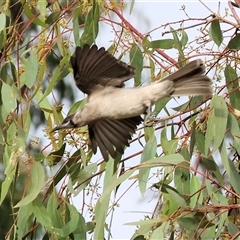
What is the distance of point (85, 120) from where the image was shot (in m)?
1.81

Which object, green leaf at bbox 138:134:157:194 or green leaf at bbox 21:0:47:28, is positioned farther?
green leaf at bbox 21:0:47:28

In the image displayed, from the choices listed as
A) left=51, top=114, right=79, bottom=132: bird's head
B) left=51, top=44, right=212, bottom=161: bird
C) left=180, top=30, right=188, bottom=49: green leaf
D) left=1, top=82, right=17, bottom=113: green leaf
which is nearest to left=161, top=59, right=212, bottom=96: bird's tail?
left=51, top=44, right=212, bottom=161: bird

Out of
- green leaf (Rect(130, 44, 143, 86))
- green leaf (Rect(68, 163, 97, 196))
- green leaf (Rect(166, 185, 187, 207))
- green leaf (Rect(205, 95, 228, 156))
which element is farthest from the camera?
green leaf (Rect(130, 44, 143, 86))

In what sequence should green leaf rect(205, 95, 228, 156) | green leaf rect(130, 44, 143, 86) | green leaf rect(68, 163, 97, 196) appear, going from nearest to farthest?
green leaf rect(205, 95, 228, 156) < green leaf rect(68, 163, 97, 196) < green leaf rect(130, 44, 143, 86)

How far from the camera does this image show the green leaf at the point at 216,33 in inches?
68.9

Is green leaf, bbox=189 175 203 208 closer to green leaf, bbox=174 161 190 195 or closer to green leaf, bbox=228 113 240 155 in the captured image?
green leaf, bbox=174 161 190 195

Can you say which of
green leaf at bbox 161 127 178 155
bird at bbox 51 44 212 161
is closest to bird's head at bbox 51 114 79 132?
bird at bbox 51 44 212 161

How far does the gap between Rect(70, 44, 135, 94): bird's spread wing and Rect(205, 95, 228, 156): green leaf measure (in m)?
0.23

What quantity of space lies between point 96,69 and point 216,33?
0.29 meters

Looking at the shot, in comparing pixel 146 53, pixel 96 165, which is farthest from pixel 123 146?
pixel 146 53

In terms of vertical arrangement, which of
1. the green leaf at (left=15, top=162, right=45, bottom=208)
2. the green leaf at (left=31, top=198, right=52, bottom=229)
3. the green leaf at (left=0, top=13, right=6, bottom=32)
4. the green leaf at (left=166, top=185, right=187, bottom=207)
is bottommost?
the green leaf at (left=166, top=185, right=187, bottom=207)

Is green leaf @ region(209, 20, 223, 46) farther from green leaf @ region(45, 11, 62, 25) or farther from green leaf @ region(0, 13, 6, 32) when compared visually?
green leaf @ region(0, 13, 6, 32)

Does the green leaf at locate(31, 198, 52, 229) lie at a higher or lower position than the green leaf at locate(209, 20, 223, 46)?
lower

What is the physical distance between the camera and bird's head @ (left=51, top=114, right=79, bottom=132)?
1.73 meters
